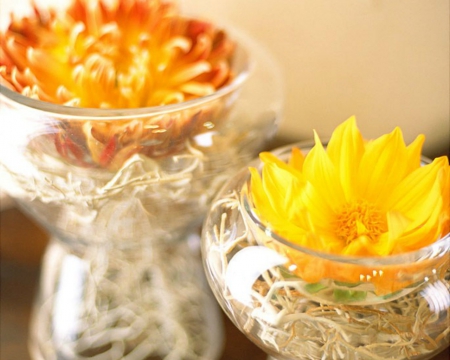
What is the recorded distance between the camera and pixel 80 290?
46 cm

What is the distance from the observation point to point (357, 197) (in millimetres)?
256

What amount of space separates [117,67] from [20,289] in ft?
0.77

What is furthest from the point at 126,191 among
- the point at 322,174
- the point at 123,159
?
the point at 322,174

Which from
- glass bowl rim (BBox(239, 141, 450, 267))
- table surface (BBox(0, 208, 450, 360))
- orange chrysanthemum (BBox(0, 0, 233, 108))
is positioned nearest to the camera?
glass bowl rim (BBox(239, 141, 450, 267))

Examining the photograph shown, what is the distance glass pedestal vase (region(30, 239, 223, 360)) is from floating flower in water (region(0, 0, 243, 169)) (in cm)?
14

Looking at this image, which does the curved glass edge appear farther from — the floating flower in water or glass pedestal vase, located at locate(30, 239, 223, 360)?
glass pedestal vase, located at locate(30, 239, 223, 360)

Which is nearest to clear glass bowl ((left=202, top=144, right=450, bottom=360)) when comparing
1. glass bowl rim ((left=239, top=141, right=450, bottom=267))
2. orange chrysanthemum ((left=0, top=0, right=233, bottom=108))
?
glass bowl rim ((left=239, top=141, right=450, bottom=267))

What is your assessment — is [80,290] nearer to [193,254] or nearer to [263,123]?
[193,254]

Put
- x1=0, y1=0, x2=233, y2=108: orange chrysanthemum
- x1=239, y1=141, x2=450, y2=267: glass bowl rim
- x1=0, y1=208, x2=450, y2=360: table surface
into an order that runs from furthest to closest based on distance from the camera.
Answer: x1=0, y1=208, x2=450, y2=360: table surface
x1=0, y1=0, x2=233, y2=108: orange chrysanthemum
x1=239, y1=141, x2=450, y2=267: glass bowl rim

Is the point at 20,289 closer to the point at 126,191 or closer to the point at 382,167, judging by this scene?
the point at 126,191

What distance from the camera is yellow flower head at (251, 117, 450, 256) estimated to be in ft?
0.74

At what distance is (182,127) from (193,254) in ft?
0.66

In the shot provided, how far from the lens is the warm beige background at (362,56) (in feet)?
1.25

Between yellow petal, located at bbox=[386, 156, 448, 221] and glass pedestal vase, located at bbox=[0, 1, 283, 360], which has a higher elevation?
yellow petal, located at bbox=[386, 156, 448, 221]
